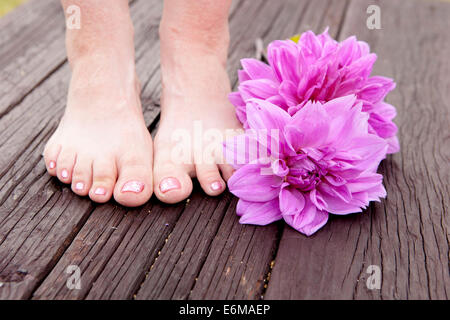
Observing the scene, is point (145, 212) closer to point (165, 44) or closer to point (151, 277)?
point (151, 277)

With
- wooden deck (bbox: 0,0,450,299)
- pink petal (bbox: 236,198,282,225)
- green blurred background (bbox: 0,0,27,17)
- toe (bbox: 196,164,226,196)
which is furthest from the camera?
green blurred background (bbox: 0,0,27,17)

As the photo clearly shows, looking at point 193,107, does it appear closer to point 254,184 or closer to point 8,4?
point 254,184

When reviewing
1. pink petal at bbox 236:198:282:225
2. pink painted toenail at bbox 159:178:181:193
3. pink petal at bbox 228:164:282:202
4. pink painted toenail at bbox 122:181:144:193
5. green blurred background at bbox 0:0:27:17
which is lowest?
green blurred background at bbox 0:0:27:17

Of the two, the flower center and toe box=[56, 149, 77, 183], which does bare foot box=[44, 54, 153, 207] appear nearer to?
toe box=[56, 149, 77, 183]

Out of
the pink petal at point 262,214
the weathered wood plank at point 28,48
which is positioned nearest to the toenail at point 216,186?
the pink petal at point 262,214

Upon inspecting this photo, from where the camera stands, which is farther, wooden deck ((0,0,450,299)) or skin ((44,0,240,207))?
skin ((44,0,240,207))

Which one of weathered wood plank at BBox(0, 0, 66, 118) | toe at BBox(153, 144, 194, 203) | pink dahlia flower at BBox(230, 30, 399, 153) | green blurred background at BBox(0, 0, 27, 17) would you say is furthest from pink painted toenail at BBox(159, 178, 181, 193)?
green blurred background at BBox(0, 0, 27, 17)

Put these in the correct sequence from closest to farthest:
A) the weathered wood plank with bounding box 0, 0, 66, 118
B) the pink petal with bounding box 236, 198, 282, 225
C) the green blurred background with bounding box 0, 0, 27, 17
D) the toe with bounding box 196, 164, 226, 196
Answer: the pink petal with bounding box 236, 198, 282, 225 → the toe with bounding box 196, 164, 226, 196 → the weathered wood plank with bounding box 0, 0, 66, 118 → the green blurred background with bounding box 0, 0, 27, 17

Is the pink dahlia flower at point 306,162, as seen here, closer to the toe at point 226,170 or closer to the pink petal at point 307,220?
the pink petal at point 307,220
